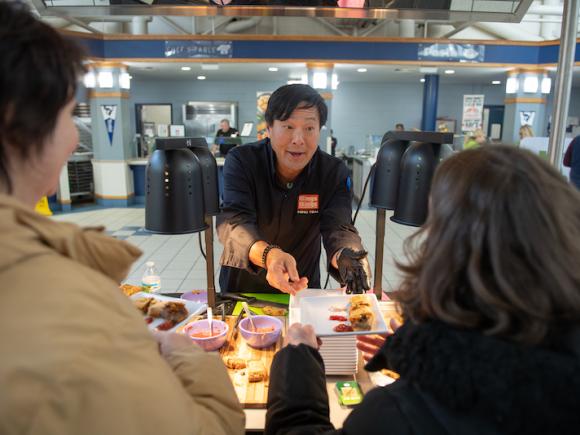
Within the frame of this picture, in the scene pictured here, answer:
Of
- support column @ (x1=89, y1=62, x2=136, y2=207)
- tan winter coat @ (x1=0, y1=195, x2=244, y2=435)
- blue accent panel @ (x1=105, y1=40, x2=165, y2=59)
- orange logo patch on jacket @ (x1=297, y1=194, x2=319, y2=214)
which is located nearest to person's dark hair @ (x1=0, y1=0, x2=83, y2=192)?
tan winter coat @ (x1=0, y1=195, x2=244, y2=435)

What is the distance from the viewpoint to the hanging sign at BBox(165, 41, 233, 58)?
8.41 m

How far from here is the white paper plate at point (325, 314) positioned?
132 cm

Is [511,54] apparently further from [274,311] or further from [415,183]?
[274,311]

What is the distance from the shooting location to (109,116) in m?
8.88

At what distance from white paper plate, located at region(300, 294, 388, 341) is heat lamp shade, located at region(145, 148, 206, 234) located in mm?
490

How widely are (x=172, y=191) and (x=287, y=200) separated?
0.88m

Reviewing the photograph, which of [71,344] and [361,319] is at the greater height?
[71,344]

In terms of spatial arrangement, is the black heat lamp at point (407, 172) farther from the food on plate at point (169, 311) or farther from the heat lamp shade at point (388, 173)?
the food on plate at point (169, 311)

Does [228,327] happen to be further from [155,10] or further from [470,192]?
[155,10]

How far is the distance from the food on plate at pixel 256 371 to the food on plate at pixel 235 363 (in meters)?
0.02

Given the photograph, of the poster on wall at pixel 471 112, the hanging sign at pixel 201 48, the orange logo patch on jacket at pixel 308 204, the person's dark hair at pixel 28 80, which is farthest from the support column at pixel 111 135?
the person's dark hair at pixel 28 80

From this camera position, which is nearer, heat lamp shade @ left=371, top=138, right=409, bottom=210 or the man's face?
heat lamp shade @ left=371, top=138, right=409, bottom=210

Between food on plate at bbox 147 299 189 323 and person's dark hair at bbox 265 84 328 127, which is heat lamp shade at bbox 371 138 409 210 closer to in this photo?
person's dark hair at bbox 265 84 328 127

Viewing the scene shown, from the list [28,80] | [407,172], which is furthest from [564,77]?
[28,80]
